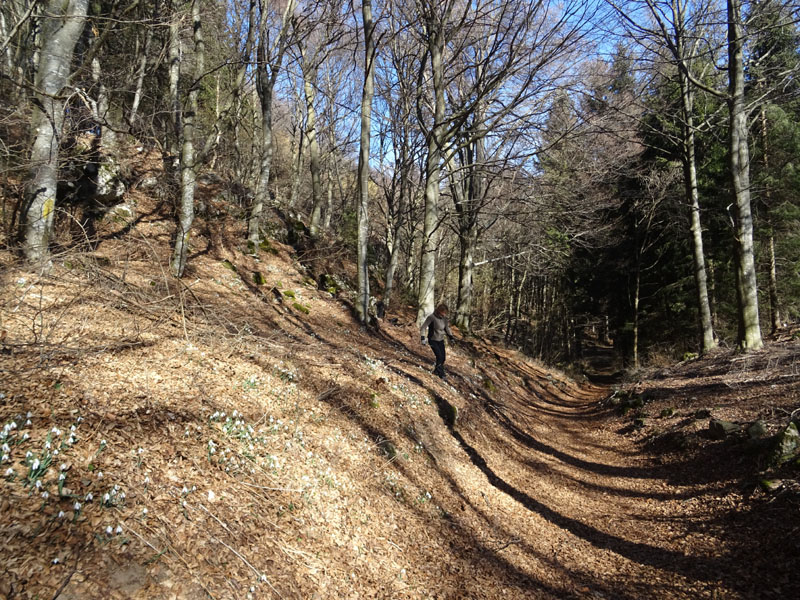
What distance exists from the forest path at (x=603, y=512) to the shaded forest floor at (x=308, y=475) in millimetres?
36

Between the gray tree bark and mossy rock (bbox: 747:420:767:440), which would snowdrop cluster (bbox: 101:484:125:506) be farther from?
the gray tree bark

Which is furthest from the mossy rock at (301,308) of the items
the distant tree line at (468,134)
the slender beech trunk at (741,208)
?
the slender beech trunk at (741,208)

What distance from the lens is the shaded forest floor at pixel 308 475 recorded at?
2992 mm

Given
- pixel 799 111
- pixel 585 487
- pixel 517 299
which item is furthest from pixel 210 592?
pixel 517 299

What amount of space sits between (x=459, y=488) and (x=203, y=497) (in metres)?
4.23

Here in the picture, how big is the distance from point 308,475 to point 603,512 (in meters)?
5.11

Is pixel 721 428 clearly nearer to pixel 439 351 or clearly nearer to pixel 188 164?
pixel 439 351

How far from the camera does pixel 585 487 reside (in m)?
8.14

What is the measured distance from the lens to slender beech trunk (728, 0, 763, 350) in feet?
37.5

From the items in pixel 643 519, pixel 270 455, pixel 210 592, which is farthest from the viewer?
pixel 643 519

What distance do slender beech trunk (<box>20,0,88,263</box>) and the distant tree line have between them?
Answer: 3 centimetres

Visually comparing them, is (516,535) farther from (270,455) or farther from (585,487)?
(270,455)

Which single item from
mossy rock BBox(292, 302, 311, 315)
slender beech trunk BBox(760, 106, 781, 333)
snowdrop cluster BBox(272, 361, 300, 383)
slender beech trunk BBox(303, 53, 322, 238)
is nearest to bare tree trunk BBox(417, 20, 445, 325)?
mossy rock BBox(292, 302, 311, 315)

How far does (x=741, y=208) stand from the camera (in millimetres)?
11438
